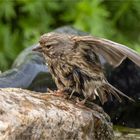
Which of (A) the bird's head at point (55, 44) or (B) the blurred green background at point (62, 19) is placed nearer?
(A) the bird's head at point (55, 44)

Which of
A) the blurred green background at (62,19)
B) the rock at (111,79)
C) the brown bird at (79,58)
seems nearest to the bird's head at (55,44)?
the brown bird at (79,58)

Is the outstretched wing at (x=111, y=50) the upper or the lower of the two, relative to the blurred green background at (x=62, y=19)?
upper

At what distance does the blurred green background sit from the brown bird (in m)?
3.57

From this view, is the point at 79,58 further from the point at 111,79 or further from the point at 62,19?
the point at 62,19

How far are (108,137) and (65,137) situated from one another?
16.4 inches

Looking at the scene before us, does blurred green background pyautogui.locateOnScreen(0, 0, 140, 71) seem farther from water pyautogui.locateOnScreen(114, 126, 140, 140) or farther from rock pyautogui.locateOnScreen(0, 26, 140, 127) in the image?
water pyautogui.locateOnScreen(114, 126, 140, 140)

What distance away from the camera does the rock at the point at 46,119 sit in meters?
4.01

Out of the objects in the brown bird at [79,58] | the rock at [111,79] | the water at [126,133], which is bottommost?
the water at [126,133]

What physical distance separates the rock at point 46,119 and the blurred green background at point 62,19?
3.65m

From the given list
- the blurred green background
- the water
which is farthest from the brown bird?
the blurred green background

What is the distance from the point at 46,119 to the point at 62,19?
4552 millimetres

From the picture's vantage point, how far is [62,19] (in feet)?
28.3

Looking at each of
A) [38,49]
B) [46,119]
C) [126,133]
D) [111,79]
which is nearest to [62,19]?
[111,79]

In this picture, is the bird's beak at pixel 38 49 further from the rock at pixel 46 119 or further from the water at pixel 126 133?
the water at pixel 126 133
